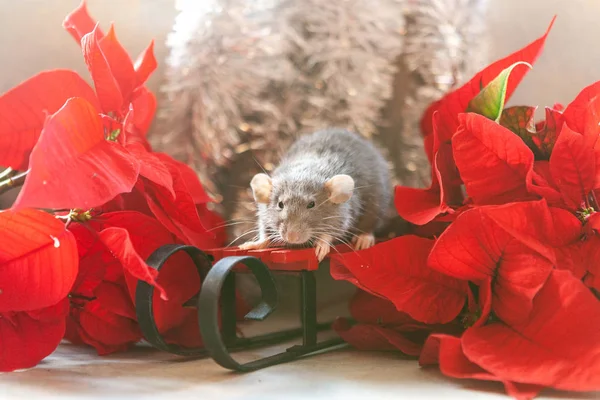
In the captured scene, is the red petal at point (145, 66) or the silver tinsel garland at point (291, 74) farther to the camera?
the silver tinsel garland at point (291, 74)

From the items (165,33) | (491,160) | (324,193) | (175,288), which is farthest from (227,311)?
(165,33)

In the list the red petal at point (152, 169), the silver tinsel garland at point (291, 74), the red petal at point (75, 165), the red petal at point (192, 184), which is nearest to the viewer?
the red petal at point (75, 165)

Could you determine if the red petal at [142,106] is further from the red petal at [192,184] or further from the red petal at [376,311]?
the red petal at [376,311]

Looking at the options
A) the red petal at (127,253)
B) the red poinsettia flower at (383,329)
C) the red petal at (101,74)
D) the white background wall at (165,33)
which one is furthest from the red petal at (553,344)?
the white background wall at (165,33)

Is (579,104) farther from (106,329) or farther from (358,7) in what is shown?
(106,329)

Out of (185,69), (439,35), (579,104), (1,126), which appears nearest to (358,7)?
(439,35)

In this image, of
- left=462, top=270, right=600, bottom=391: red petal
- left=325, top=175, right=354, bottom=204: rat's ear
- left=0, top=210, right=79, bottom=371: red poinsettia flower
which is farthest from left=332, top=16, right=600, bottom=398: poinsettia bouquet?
left=0, top=210, right=79, bottom=371: red poinsettia flower

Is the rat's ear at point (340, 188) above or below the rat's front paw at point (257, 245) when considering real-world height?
above
